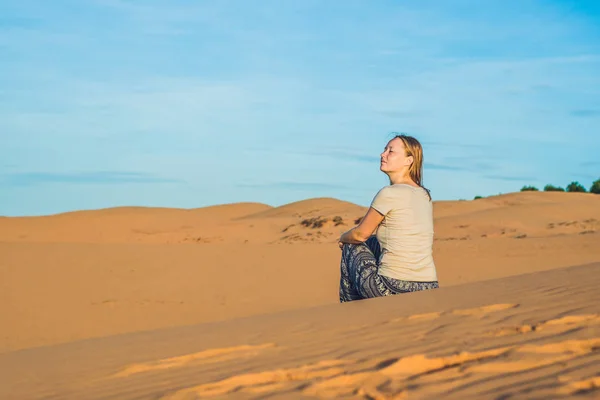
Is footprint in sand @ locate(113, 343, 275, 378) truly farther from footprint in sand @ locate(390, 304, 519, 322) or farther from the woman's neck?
the woman's neck

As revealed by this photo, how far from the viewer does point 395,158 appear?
588cm

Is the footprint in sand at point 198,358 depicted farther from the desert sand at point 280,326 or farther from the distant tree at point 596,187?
the distant tree at point 596,187

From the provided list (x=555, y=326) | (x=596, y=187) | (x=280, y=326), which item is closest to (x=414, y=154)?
(x=280, y=326)

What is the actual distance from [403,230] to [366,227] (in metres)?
0.27

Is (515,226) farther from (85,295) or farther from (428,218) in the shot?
(428,218)

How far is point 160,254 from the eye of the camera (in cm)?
1444

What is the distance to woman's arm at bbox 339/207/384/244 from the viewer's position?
586cm

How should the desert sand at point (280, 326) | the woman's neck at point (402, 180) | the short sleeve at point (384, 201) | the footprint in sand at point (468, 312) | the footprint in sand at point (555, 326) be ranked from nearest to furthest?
the desert sand at point (280, 326) → the footprint in sand at point (555, 326) → the footprint in sand at point (468, 312) → the short sleeve at point (384, 201) → the woman's neck at point (402, 180)

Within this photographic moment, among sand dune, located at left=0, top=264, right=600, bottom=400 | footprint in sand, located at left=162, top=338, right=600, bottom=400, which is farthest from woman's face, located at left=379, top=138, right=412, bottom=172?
footprint in sand, located at left=162, top=338, right=600, bottom=400

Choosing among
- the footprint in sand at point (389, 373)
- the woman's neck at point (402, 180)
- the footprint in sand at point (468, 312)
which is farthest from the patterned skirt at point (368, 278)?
the footprint in sand at point (389, 373)

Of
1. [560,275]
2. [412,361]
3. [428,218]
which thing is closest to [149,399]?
[412,361]

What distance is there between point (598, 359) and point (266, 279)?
9.88m

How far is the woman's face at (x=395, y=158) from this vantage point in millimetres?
5887

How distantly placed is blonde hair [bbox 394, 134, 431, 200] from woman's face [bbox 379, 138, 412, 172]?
35 mm
